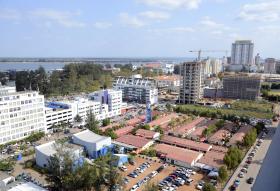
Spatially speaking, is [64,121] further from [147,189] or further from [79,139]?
[147,189]

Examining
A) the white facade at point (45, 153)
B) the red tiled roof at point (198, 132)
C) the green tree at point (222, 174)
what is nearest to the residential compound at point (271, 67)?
the red tiled roof at point (198, 132)

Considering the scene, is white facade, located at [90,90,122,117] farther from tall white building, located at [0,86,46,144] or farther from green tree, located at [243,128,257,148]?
green tree, located at [243,128,257,148]

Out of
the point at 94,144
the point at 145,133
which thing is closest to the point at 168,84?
the point at 145,133

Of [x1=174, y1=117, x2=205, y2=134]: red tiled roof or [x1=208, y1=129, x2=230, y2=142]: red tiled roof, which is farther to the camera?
[x1=174, y1=117, x2=205, y2=134]: red tiled roof

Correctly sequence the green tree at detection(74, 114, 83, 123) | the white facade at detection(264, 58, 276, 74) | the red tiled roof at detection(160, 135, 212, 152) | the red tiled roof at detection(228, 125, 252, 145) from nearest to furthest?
the red tiled roof at detection(160, 135, 212, 152)
the red tiled roof at detection(228, 125, 252, 145)
the green tree at detection(74, 114, 83, 123)
the white facade at detection(264, 58, 276, 74)

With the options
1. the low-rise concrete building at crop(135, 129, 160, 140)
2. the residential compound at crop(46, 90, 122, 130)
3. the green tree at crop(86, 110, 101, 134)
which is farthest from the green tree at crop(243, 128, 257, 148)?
the residential compound at crop(46, 90, 122, 130)

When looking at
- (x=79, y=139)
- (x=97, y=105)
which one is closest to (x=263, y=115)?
(x=97, y=105)
